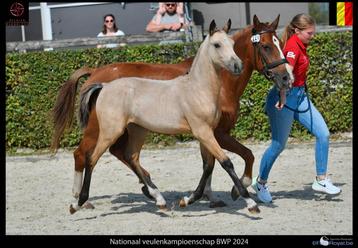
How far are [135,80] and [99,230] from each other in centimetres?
152

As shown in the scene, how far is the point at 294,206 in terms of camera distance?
7027 mm

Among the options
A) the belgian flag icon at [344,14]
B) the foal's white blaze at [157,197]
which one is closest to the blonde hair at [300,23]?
the foal's white blaze at [157,197]

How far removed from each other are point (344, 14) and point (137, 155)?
737 centimetres

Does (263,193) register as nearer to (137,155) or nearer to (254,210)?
(254,210)

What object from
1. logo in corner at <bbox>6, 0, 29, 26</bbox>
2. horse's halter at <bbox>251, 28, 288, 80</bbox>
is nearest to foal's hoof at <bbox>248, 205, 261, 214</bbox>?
horse's halter at <bbox>251, 28, 288, 80</bbox>

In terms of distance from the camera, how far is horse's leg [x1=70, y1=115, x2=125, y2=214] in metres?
6.66

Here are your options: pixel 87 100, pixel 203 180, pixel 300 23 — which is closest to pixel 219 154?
pixel 203 180

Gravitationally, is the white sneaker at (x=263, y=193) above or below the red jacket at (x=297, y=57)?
below

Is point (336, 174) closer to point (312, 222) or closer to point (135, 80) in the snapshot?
point (312, 222)

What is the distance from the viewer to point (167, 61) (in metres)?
10.5

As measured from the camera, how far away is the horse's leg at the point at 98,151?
6656 millimetres
